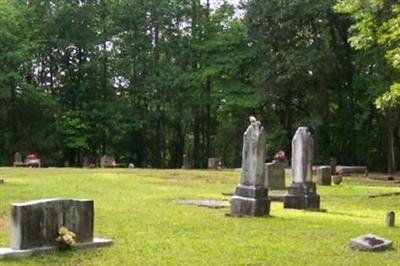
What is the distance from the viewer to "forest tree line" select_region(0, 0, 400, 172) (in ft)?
133

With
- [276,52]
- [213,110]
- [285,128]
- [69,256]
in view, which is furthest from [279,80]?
[69,256]

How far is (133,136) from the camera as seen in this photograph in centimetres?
4953

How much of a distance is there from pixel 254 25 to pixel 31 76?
18.4m

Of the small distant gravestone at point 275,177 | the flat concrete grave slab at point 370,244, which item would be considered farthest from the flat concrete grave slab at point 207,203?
the flat concrete grave slab at point 370,244

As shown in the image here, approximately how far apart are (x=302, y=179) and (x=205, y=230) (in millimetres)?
5618

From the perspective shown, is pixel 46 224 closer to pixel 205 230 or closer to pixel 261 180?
pixel 205 230

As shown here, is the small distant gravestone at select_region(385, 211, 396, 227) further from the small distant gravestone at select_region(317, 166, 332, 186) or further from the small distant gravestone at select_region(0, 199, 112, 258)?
the small distant gravestone at select_region(317, 166, 332, 186)

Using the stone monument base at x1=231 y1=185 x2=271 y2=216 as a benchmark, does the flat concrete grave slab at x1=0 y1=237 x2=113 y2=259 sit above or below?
below

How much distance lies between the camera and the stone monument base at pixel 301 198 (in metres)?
16.3

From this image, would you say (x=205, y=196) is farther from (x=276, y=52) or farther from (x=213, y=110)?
(x=213, y=110)

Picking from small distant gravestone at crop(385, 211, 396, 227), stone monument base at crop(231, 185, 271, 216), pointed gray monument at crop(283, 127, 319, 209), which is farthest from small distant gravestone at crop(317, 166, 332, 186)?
small distant gravestone at crop(385, 211, 396, 227)

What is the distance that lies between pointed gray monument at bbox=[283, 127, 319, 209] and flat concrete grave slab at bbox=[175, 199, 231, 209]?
1.63m

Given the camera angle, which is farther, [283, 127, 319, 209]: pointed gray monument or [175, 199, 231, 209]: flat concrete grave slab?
[283, 127, 319, 209]: pointed gray monument

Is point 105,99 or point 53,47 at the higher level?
point 53,47
